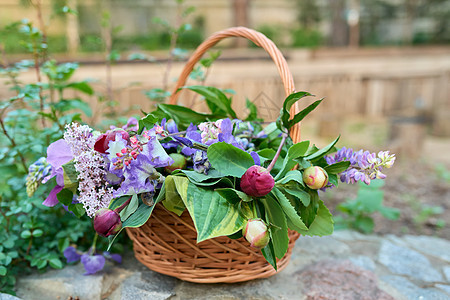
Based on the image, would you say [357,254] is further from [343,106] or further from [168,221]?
[343,106]

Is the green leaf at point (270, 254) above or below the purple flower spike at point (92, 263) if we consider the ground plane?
above

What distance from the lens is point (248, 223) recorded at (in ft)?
2.73

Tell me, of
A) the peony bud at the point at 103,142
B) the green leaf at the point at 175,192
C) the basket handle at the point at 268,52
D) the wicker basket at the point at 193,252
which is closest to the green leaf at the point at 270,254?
the wicker basket at the point at 193,252

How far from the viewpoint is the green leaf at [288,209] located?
0.88 m

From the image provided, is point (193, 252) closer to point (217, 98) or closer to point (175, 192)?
point (175, 192)

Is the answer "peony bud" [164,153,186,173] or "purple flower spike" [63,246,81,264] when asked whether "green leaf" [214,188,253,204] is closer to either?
"peony bud" [164,153,186,173]

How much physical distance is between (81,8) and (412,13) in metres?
10.8

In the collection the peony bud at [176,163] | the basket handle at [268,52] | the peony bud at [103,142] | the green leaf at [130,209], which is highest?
the basket handle at [268,52]

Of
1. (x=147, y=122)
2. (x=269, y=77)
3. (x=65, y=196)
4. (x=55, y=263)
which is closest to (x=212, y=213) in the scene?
(x=147, y=122)

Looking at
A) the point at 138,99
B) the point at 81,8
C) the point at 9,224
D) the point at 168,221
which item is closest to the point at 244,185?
the point at 168,221

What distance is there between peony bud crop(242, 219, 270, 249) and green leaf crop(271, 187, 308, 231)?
0.30 ft

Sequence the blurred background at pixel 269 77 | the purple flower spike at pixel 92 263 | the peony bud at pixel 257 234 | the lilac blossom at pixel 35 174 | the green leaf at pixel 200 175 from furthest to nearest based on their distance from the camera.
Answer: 1. the blurred background at pixel 269 77
2. the purple flower spike at pixel 92 263
3. the lilac blossom at pixel 35 174
4. the green leaf at pixel 200 175
5. the peony bud at pixel 257 234

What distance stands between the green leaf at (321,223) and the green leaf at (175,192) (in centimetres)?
38

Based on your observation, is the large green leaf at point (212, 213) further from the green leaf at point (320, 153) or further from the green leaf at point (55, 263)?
the green leaf at point (55, 263)
